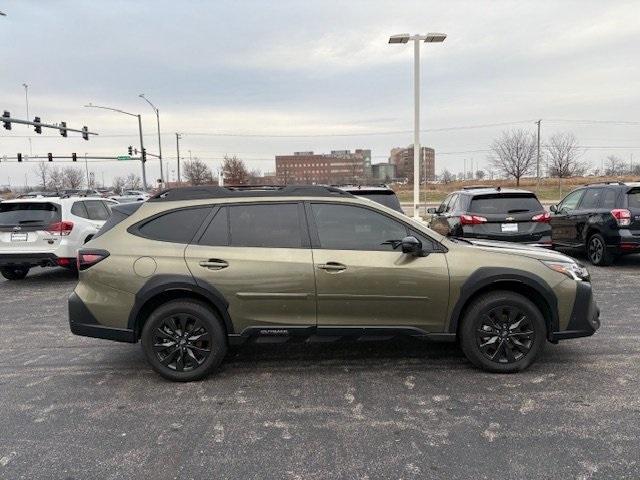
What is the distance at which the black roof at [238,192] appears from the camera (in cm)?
452

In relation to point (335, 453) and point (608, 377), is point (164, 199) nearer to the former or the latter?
point (335, 453)

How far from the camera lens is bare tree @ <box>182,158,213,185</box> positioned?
65.6 meters

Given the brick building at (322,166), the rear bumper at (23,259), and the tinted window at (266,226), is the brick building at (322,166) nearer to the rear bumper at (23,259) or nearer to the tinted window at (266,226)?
the rear bumper at (23,259)

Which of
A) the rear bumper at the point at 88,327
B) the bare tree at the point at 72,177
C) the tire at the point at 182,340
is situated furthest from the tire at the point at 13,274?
the bare tree at the point at 72,177

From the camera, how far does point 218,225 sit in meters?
4.39

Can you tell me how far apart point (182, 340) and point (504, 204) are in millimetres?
6571

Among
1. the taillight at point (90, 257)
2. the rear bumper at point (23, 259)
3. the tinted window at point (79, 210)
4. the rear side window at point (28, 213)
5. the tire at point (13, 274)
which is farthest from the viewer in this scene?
the tire at point (13, 274)

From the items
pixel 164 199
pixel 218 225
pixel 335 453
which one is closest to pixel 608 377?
pixel 335 453

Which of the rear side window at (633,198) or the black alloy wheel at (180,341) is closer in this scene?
the black alloy wheel at (180,341)

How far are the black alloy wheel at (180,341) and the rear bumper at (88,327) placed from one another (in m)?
0.28

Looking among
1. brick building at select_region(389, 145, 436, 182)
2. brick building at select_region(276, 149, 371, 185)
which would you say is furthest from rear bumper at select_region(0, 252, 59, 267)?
brick building at select_region(276, 149, 371, 185)

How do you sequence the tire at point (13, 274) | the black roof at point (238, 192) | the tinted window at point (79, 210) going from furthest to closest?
1. the tire at point (13, 274)
2. the tinted window at point (79, 210)
3. the black roof at point (238, 192)

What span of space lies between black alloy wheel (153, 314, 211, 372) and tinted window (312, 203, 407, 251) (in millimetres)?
1336

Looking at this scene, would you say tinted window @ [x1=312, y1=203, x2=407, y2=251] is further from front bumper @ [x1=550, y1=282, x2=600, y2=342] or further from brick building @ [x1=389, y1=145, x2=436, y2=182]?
brick building @ [x1=389, y1=145, x2=436, y2=182]
